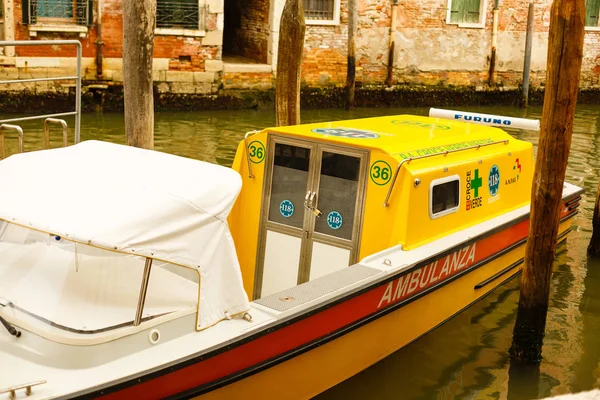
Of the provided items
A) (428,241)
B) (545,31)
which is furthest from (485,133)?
(545,31)

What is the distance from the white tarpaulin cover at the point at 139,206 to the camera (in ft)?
13.5

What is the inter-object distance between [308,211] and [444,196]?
1101mm

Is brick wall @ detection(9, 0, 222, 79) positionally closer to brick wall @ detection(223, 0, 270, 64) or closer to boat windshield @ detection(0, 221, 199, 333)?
brick wall @ detection(223, 0, 270, 64)

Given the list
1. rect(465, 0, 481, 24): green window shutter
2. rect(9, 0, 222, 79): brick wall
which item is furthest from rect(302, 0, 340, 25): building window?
rect(465, 0, 481, 24): green window shutter

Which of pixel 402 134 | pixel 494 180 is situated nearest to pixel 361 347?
pixel 402 134

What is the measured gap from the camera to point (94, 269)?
4.36 meters

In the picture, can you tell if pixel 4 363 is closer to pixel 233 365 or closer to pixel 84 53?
pixel 233 365

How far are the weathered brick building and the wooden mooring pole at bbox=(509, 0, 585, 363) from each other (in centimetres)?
1135

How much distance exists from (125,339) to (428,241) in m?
2.82

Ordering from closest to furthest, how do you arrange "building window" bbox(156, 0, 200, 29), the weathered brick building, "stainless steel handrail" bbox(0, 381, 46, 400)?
1. "stainless steel handrail" bbox(0, 381, 46, 400)
2. the weathered brick building
3. "building window" bbox(156, 0, 200, 29)

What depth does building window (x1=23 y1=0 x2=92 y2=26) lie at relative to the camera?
596 inches

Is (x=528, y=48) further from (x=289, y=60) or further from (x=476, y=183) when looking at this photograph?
(x=476, y=183)

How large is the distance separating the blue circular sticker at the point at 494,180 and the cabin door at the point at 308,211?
64.4 inches

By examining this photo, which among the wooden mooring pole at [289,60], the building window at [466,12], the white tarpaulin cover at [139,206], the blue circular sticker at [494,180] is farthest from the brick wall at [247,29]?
the white tarpaulin cover at [139,206]
